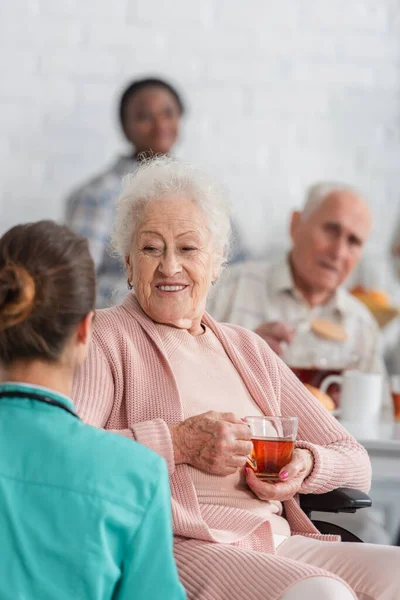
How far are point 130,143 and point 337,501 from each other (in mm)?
2570

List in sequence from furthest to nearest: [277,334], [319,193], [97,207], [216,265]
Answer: [97,207], [319,193], [277,334], [216,265]

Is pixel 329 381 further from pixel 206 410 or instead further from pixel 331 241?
pixel 331 241

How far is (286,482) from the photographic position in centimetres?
162

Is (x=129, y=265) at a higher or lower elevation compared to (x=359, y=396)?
higher

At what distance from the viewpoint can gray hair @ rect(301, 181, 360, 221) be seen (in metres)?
3.22

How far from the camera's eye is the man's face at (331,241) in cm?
316

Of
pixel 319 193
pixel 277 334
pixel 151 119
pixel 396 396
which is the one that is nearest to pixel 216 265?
pixel 277 334

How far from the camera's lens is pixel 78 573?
107cm

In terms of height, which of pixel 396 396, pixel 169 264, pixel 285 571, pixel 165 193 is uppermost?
pixel 165 193

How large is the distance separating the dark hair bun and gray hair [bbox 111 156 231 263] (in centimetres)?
68

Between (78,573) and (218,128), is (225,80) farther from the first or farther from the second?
(78,573)

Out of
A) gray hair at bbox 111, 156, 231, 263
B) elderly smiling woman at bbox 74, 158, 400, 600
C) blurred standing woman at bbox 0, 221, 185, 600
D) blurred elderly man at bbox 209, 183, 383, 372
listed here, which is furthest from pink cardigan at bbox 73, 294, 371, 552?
blurred elderly man at bbox 209, 183, 383, 372

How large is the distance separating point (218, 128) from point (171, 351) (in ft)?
8.04

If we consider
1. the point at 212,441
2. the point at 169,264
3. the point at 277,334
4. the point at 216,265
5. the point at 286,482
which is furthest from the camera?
the point at 277,334
